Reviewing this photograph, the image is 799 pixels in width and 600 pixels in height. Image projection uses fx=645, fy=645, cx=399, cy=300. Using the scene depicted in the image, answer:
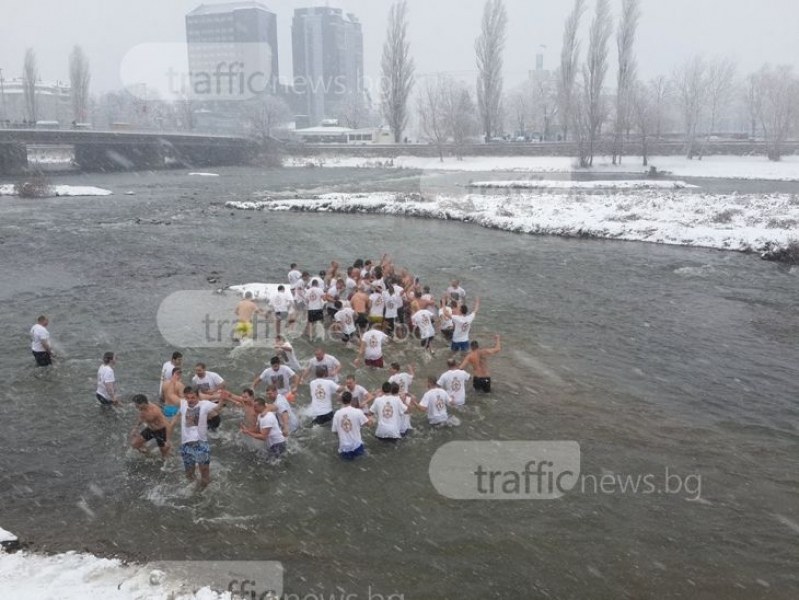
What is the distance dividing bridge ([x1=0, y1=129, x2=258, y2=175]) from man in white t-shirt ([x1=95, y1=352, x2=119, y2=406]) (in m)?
65.4

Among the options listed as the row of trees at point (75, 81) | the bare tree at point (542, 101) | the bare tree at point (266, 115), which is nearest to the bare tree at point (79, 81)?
the row of trees at point (75, 81)

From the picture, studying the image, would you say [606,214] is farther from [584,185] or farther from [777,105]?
[777,105]

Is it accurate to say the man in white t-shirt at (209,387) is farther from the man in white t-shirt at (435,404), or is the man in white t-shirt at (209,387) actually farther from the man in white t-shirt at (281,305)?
the man in white t-shirt at (281,305)

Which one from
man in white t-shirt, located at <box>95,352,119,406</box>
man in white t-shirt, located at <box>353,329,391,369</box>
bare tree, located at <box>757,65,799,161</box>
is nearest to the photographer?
man in white t-shirt, located at <box>95,352,119,406</box>

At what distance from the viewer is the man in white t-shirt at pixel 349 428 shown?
1120cm

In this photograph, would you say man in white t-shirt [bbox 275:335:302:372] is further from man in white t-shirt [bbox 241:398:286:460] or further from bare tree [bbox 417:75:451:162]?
bare tree [bbox 417:75:451:162]

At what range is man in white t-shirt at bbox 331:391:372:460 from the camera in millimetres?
11195

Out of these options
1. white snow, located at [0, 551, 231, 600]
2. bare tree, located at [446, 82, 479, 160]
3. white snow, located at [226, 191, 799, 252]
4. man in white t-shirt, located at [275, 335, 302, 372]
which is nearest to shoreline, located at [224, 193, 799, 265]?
white snow, located at [226, 191, 799, 252]

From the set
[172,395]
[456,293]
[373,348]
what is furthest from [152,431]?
[456,293]

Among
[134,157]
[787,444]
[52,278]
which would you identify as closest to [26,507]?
[787,444]

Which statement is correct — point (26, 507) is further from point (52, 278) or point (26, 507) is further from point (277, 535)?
point (52, 278)

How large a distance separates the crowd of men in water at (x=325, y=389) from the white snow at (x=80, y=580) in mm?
2287

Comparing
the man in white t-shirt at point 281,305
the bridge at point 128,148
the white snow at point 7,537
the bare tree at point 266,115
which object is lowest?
the white snow at point 7,537

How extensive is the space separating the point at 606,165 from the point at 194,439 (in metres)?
76.9
